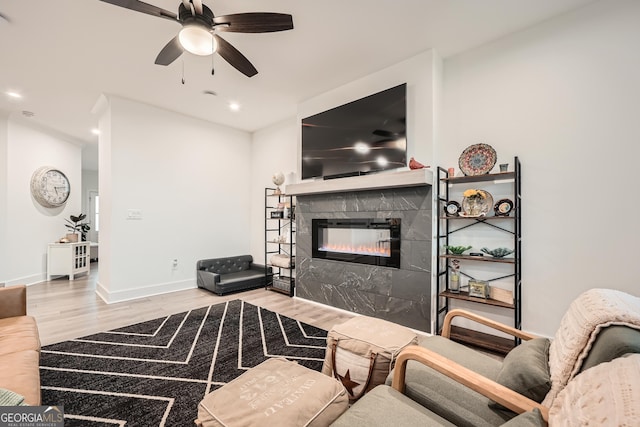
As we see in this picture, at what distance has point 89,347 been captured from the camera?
260 cm

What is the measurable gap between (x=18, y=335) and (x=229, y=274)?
309 cm

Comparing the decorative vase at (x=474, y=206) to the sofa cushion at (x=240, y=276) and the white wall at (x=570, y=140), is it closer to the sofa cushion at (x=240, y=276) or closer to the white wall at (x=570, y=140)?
the white wall at (x=570, y=140)

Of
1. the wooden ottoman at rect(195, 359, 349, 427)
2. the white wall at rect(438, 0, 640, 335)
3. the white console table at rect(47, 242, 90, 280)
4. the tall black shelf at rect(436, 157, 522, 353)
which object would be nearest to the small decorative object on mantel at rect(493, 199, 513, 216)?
the tall black shelf at rect(436, 157, 522, 353)

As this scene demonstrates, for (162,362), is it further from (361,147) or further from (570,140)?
(570,140)

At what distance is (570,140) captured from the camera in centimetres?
248

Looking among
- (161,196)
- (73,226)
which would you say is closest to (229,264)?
(161,196)

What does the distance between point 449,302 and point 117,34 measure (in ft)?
14.2

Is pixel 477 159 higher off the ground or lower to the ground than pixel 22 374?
higher

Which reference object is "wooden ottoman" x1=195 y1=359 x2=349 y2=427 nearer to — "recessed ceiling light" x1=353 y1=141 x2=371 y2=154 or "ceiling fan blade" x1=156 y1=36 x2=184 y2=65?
"ceiling fan blade" x1=156 y1=36 x2=184 y2=65

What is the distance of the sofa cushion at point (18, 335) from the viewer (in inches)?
68.1

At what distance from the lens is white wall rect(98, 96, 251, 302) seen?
407 cm

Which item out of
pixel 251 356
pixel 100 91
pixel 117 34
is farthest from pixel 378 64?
pixel 100 91

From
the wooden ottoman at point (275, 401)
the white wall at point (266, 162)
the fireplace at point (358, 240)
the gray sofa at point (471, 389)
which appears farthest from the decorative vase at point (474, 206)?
the white wall at point (266, 162)

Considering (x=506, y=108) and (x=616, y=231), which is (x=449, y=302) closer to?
(x=616, y=231)
